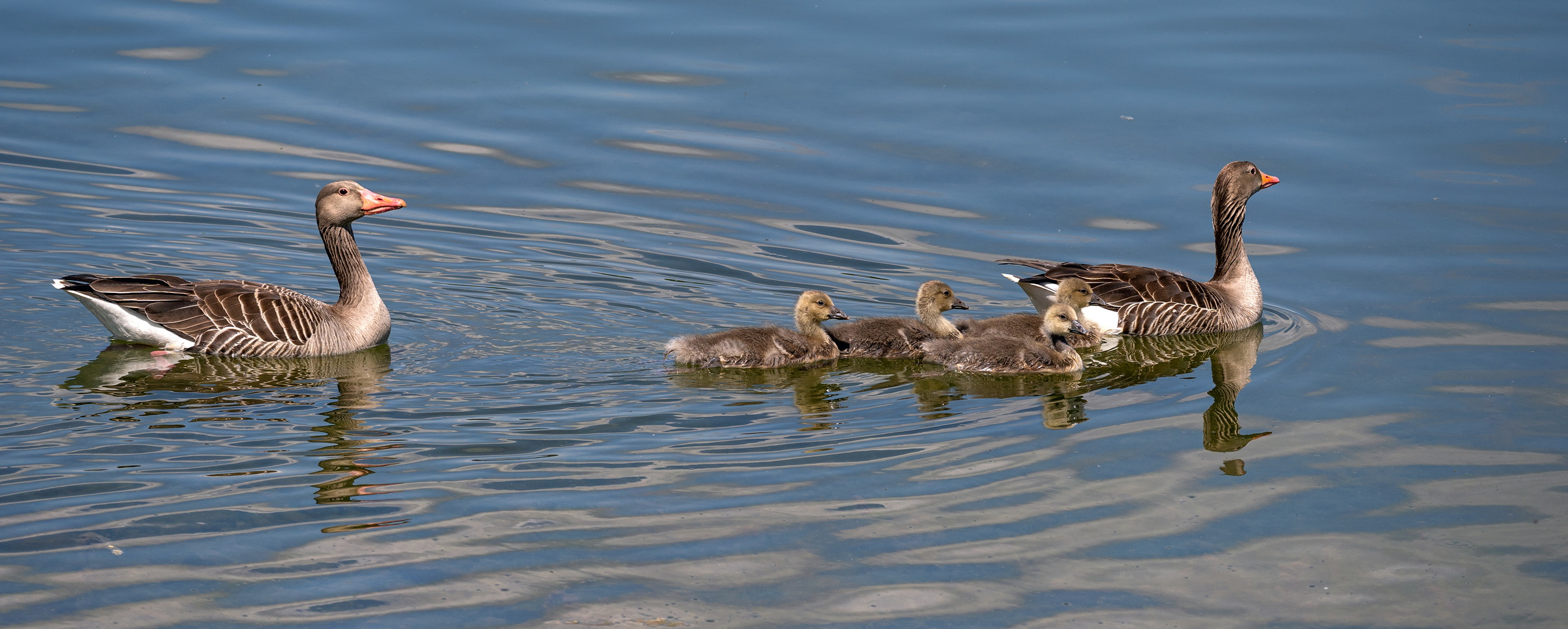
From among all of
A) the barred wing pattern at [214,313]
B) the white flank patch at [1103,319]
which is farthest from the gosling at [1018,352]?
the barred wing pattern at [214,313]

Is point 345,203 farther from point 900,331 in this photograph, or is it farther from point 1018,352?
point 1018,352

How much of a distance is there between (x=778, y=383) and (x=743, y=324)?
1655 millimetres

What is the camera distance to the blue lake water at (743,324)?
762 cm

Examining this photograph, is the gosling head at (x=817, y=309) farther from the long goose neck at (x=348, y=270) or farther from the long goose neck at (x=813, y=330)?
the long goose neck at (x=348, y=270)

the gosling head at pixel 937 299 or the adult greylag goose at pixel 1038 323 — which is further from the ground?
the gosling head at pixel 937 299

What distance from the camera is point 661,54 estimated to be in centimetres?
2025

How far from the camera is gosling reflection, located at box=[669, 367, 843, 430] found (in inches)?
413

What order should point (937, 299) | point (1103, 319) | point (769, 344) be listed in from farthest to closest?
1. point (1103, 319)
2. point (937, 299)
3. point (769, 344)

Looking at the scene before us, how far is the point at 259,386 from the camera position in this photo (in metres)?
10.8

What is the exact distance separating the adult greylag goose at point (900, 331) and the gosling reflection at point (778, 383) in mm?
385

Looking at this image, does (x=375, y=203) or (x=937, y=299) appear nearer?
(x=937, y=299)

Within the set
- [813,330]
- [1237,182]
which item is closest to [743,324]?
[813,330]

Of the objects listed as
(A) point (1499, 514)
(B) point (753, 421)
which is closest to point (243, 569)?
(B) point (753, 421)

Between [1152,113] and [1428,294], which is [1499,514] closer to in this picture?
[1428,294]
